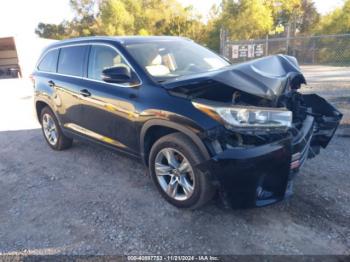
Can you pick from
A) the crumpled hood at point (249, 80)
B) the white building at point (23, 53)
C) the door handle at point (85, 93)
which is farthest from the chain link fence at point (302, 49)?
the white building at point (23, 53)

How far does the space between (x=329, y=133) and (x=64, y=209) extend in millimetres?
3262

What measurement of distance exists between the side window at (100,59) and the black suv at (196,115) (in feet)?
0.04

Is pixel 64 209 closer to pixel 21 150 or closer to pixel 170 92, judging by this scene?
pixel 170 92

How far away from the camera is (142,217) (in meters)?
3.09

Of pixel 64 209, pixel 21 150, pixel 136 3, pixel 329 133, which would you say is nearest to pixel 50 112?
pixel 21 150

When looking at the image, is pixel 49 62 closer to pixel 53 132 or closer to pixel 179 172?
pixel 53 132

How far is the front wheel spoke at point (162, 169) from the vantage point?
3.15 meters

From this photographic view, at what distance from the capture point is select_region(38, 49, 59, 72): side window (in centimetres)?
488

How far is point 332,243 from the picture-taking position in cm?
255

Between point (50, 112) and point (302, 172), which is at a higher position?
point (50, 112)

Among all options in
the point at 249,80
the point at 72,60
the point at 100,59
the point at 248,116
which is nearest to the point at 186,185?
the point at 248,116

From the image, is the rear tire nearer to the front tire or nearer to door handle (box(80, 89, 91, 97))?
door handle (box(80, 89, 91, 97))

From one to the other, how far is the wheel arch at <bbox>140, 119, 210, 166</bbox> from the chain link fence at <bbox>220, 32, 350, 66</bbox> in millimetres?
6149

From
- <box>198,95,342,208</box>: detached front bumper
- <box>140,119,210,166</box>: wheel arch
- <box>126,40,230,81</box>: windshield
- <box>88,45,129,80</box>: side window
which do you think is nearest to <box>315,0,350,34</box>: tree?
<box>126,40,230,81</box>: windshield
